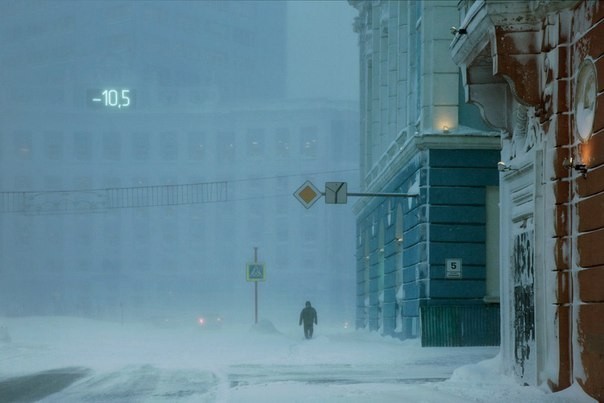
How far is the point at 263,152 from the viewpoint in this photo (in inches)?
3408

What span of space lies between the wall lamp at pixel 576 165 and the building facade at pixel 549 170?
24 millimetres

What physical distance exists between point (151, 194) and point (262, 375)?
236 ft

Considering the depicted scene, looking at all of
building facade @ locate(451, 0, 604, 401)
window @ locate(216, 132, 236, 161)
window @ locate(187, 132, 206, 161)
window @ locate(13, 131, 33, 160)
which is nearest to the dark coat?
building facade @ locate(451, 0, 604, 401)

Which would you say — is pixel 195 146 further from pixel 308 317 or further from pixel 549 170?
pixel 549 170

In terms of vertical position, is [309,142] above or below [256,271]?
above

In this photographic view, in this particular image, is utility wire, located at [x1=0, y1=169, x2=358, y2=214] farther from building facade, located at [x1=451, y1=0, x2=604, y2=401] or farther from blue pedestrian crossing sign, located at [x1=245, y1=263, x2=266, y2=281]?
building facade, located at [x1=451, y1=0, x2=604, y2=401]

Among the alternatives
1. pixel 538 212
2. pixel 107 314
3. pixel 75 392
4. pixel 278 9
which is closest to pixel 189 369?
pixel 75 392

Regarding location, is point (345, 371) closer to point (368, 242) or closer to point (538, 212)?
point (538, 212)

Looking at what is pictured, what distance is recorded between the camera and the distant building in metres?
84.4

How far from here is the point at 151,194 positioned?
88.1m

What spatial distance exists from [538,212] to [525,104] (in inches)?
53.4

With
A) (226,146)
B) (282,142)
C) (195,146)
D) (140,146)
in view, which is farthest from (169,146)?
(282,142)

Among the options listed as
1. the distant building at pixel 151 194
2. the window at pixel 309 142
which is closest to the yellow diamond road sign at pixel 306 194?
the distant building at pixel 151 194

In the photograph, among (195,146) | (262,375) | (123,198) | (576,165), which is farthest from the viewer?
(123,198)
